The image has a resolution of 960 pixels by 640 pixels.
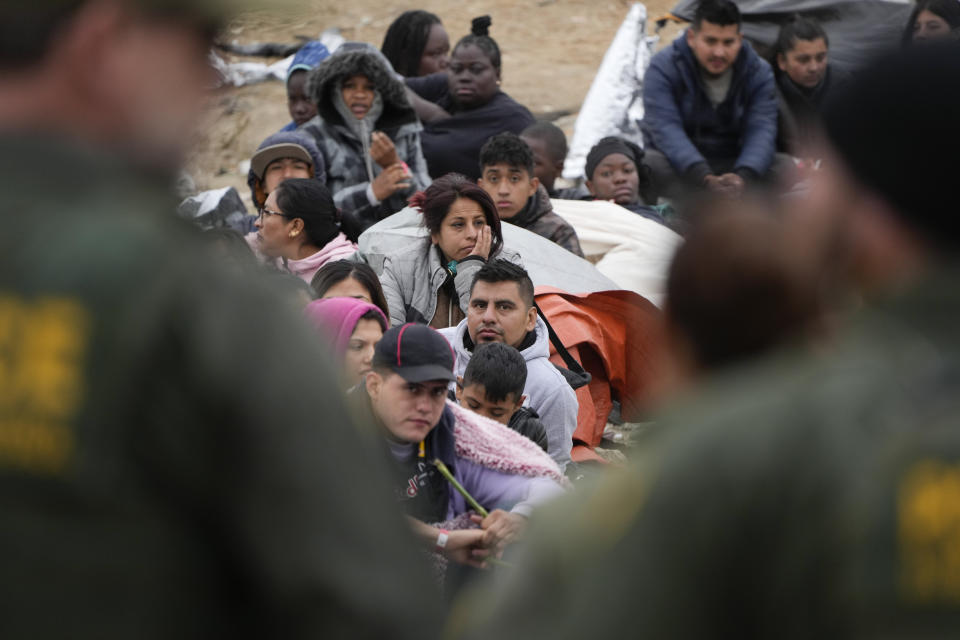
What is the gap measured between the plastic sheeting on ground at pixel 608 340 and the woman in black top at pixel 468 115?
1.63 meters

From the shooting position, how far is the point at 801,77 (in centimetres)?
775

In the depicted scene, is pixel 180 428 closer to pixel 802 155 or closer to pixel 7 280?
pixel 7 280

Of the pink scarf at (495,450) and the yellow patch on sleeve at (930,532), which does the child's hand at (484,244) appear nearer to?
the pink scarf at (495,450)

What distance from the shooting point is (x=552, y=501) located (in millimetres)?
1333

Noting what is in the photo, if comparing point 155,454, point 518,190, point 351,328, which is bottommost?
point 518,190

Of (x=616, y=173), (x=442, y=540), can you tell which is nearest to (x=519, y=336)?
(x=442, y=540)

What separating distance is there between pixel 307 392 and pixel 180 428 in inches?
4.2

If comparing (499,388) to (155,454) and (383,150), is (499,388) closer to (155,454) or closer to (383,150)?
(383,150)

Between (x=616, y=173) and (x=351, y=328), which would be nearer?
(x=351, y=328)

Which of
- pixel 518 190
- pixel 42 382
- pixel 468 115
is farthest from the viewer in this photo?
pixel 468 115

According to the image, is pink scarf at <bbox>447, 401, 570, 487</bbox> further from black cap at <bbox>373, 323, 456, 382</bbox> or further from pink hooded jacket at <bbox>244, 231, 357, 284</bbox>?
pink hooded jacket at <bbox>244, 231, 357, 284</bbox>

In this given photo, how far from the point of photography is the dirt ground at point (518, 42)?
32.6 feet

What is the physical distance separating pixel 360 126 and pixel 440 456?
3.32 metres

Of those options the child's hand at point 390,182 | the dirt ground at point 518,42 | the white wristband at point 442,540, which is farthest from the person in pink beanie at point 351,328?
the dirt ground at point 518,42
